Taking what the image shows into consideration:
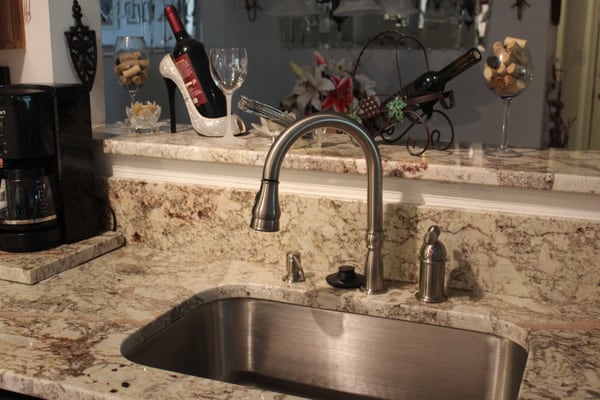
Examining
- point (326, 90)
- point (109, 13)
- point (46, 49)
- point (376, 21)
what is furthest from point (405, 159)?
point (376, 21)

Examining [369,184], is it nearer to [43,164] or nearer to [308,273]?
[308,273]

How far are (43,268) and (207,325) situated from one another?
Answer: 0.37 metres

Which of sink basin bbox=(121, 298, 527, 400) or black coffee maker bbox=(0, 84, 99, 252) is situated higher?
black coffee maker bbox=(0, 84, 99, 252)

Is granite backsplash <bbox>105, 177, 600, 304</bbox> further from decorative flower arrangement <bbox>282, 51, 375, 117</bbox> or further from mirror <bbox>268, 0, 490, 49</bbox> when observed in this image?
mirror <bbox>268, 0, 490, 49</bbox>

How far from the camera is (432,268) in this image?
4.25 ft

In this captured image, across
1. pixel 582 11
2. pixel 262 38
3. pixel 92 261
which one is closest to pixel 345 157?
pixel 92 261

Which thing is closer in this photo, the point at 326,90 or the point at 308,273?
the point at 308,273

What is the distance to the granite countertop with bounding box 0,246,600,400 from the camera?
1032mm

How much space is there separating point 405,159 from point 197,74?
1.87ft

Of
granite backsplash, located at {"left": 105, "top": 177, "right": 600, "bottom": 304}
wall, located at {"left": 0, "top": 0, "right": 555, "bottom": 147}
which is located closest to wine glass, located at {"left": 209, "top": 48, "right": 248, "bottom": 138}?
granite backsplash, located at {"left": 105, "top": 177, "right": 600, "bottom": 304}

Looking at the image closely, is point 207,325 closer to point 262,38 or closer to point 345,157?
point 345,157

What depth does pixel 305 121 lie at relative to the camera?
118cm

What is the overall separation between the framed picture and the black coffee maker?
4.60 ft

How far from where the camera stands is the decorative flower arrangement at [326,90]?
7.61 feet
